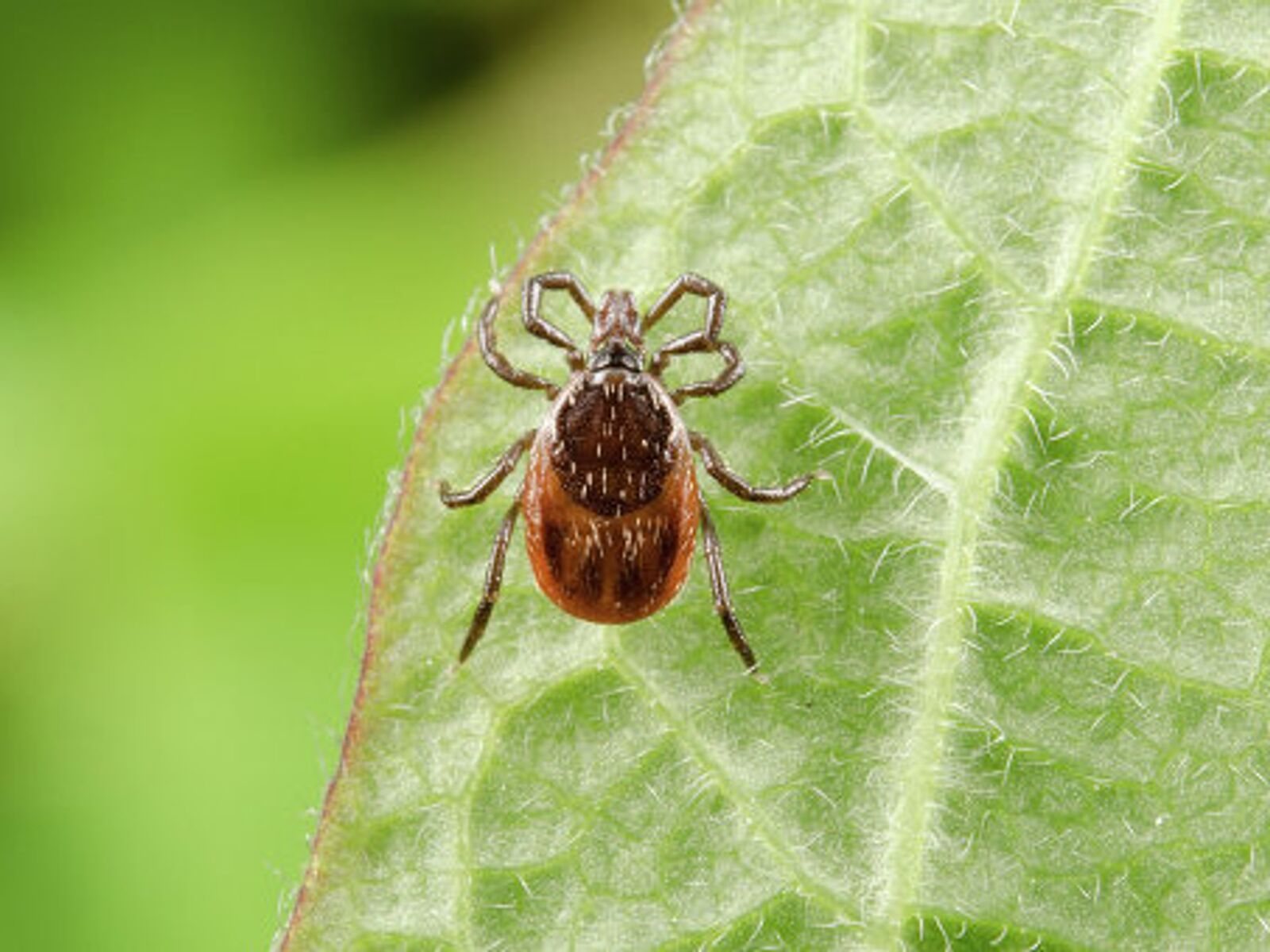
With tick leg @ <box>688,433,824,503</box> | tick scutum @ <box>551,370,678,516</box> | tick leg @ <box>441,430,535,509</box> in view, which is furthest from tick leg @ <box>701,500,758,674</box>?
tick leg @ <box>441,430,535,509</box>

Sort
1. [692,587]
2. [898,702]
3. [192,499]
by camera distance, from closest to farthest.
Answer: [898,702] < [692,587] < [192,499]

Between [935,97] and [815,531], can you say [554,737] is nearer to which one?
[815,531]

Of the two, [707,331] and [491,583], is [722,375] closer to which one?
[707,331]

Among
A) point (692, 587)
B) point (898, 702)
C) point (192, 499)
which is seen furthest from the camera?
point (192, 499)

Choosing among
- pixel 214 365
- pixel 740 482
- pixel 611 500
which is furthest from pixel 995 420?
pixel 214 365

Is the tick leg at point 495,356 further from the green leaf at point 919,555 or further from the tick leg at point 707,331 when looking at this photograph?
the tick leg at point 707,331

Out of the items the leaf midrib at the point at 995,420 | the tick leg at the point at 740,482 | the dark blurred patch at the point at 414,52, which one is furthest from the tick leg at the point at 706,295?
the dark blurred patch at the point at 414,52

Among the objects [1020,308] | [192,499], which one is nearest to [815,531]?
[1020,308]
